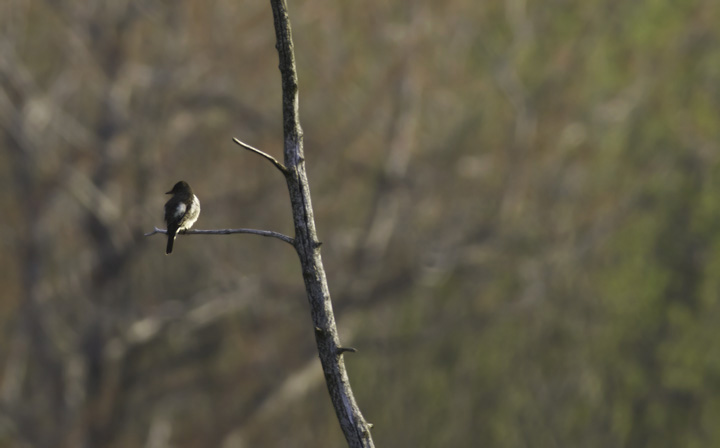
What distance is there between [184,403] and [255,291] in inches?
135

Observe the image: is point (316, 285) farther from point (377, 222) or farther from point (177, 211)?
point (377, 222)

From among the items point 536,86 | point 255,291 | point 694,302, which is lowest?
point 255,291

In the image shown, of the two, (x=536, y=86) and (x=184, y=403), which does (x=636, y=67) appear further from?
(x=184, y=403)

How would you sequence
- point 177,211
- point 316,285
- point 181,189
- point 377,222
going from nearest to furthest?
1. point 316,285
2. point 177,211
3. point 181,189
4. point 377,222

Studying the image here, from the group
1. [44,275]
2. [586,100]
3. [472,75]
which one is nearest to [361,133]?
[472,75]

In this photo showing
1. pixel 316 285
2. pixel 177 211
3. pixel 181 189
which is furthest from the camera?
pixel 181 189

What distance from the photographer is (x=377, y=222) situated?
15.7m

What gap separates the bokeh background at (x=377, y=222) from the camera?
589 inches

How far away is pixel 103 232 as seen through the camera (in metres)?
14.9

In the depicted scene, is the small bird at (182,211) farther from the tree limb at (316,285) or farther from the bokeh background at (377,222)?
the bokeh background at (377,222)

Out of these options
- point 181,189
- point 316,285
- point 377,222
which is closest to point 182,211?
point 181,189

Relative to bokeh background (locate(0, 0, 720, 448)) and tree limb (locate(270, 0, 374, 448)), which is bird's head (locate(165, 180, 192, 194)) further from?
bokeh background (locate(0, 0, 720, 448))

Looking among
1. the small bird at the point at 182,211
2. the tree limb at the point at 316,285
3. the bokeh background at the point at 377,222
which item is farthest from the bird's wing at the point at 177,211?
the bokeh background at the point at 377,222

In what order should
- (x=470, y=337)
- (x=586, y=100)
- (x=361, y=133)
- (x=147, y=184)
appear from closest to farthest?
(x=147, y=184) → (x=361, y=133) → (x=586, y=100) → (x=470, y=337)
